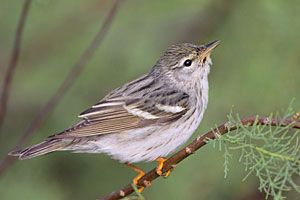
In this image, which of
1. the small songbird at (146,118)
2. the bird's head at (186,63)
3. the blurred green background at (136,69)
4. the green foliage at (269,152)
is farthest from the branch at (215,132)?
the blurred green background at (136,69)

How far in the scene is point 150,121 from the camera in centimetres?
593

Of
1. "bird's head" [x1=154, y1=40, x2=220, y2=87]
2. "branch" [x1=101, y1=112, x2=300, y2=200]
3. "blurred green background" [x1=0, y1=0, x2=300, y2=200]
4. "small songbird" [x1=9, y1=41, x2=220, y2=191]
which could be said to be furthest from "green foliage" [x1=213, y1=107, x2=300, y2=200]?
"blurred green background" [x1=0, y1=0, x2=300, y2=200]

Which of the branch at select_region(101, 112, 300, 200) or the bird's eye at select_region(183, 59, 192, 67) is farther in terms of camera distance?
the bird's eye at select_region(183, 59, 192, 67)

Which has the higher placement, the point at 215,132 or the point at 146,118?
the point at 146,118

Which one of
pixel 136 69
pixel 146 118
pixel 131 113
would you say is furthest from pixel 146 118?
pixel 136 69

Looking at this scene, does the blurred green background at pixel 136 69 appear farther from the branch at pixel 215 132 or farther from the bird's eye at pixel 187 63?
the branch at pixel 215 132

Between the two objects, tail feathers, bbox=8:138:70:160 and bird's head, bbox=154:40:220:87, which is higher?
bird's head, bbox=154:40:220:87

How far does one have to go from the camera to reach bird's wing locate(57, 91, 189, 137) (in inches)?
230

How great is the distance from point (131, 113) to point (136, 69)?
2309 millimetres

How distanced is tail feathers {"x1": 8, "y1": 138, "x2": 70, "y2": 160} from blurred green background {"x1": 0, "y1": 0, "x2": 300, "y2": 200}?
5.48 feet

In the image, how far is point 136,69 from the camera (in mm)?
8258

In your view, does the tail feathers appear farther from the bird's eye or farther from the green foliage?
the green foliage

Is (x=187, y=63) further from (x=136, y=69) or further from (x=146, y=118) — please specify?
(x=136, y=69)

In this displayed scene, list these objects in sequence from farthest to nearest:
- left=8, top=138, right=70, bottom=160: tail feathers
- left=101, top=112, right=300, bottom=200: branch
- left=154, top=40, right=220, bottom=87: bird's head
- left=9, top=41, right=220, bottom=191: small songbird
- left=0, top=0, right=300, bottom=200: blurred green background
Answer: left=0, top=0, right=300, bottom=200: blurred green background
left=154, top=40, right=220, bottom=87: bird's head
left=9, top=41, right=220, bottom=191: small songbird
left=8, top=138, right=70, bottom=160: tail feathers
left=101, top=112, right=300, bottom=200: branch
